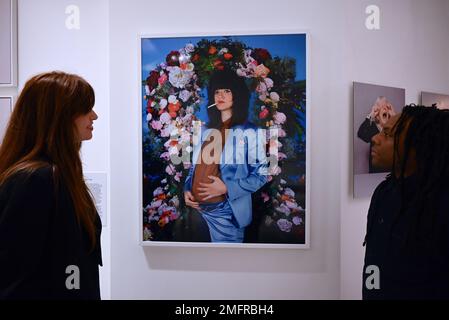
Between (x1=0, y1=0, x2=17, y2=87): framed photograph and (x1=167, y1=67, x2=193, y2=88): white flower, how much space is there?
0.69 meters

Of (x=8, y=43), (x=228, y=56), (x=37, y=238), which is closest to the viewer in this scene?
(x=37, y=238)

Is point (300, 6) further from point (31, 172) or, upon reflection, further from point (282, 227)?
point (31, 172)

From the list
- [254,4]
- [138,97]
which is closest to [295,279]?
[138,97]

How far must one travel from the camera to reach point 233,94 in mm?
1381

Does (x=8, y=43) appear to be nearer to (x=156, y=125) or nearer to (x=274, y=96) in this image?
(x=156, y=125)

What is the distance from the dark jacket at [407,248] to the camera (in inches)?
32.6

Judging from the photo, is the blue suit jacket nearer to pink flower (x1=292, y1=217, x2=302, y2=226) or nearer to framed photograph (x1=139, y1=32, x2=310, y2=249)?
framed photograph (x1=139, y1=32, x2=310, y2=249)

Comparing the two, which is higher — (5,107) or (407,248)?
(5,107)

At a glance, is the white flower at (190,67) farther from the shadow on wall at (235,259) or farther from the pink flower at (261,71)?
the shadow on wall at (235,259)

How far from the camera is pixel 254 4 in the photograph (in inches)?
54.7

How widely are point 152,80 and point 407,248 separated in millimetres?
967

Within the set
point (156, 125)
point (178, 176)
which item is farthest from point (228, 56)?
point (178, 176)

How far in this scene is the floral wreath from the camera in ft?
4.50
